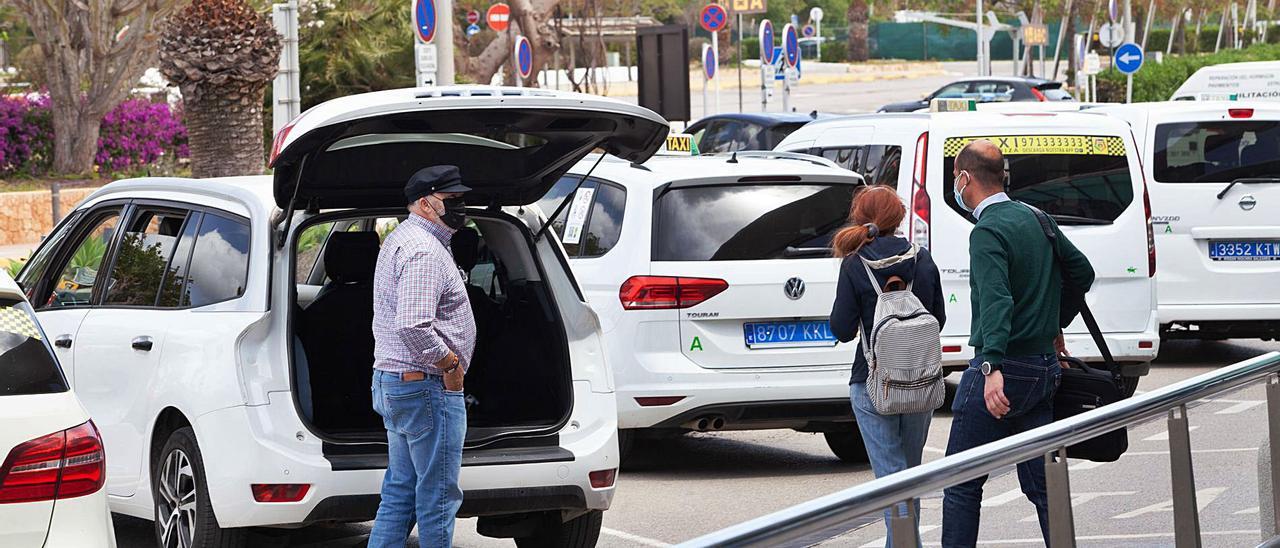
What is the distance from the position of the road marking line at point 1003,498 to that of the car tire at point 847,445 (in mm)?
5044

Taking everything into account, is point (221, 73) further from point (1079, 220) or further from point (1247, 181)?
point (1247, 181)

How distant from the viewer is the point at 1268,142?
1315 centimetres

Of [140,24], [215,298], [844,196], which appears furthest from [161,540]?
[140,24]

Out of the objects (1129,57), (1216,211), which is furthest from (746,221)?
(1129,57)

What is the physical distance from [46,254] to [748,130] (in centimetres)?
1420

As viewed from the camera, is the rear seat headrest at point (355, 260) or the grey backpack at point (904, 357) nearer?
the grey backpack at point (904, 357)

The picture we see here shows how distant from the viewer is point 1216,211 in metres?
12.9

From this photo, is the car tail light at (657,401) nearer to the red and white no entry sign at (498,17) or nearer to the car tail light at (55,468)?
the car tail light at (55,468)

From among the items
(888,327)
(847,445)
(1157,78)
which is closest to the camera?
(888,327)

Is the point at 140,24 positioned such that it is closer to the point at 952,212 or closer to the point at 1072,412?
the point at 952,212

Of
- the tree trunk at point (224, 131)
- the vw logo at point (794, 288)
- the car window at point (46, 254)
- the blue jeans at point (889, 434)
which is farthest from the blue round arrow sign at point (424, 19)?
the blue jeans at point (889, 434)

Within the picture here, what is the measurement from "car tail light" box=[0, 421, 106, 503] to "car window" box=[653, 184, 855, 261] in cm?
441

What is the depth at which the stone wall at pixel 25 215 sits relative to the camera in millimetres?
22625

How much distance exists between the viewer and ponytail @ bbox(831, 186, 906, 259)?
6.42 meters
